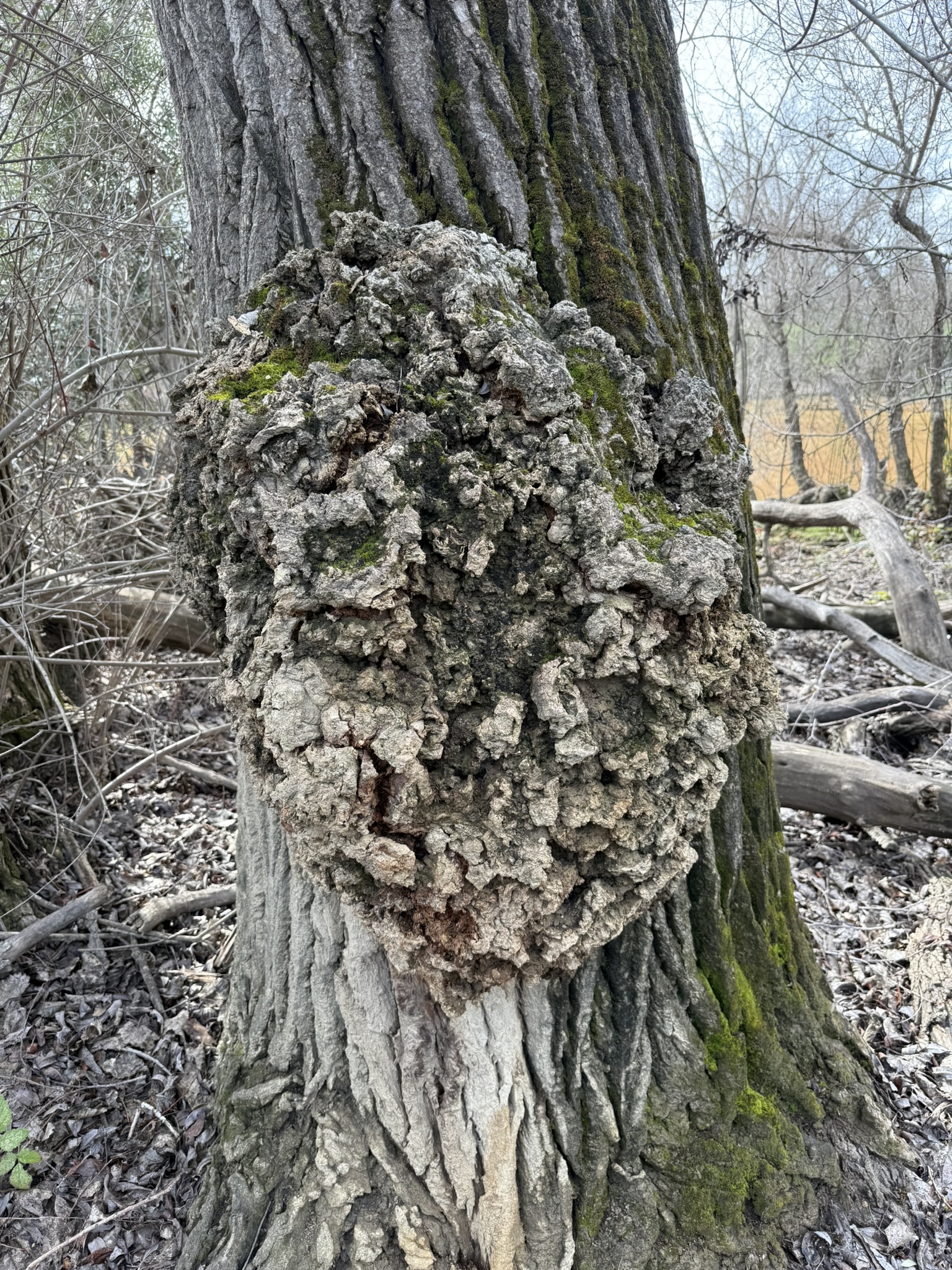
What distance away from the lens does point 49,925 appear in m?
2.62

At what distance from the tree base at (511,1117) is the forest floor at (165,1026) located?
8.6 inches

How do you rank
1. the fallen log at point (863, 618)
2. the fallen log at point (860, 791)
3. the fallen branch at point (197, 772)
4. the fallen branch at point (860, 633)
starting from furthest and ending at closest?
the fallen log at point (863, 618) < the fallen branch at point (860, 633) < the fallen branch at point (197, 772) < the fallen log at point (860, 791)

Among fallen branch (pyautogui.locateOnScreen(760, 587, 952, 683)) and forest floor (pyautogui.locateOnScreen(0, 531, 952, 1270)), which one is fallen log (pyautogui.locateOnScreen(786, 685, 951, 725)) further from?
fallen branch (pyautogui.locateOnScreen(760, 587, 952, 683))

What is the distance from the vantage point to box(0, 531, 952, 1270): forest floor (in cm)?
178

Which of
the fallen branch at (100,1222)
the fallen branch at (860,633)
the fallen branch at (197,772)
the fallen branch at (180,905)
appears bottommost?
the fallen branch at (100,1222)

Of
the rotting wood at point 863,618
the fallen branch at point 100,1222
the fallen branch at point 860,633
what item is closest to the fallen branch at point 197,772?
the fallen branch at point 100,1222

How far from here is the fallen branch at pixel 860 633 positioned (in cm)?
525

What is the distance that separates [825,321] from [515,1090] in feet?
41.6

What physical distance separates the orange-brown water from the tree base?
30.8ft

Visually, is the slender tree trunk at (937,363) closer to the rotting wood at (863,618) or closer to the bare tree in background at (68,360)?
the rotting wood at (863,618)

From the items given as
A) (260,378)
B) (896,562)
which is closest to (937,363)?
(896,562)

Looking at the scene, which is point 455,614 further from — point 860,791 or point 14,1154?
point 860,791

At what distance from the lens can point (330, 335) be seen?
1400mm

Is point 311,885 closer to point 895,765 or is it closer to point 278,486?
point 278,486
